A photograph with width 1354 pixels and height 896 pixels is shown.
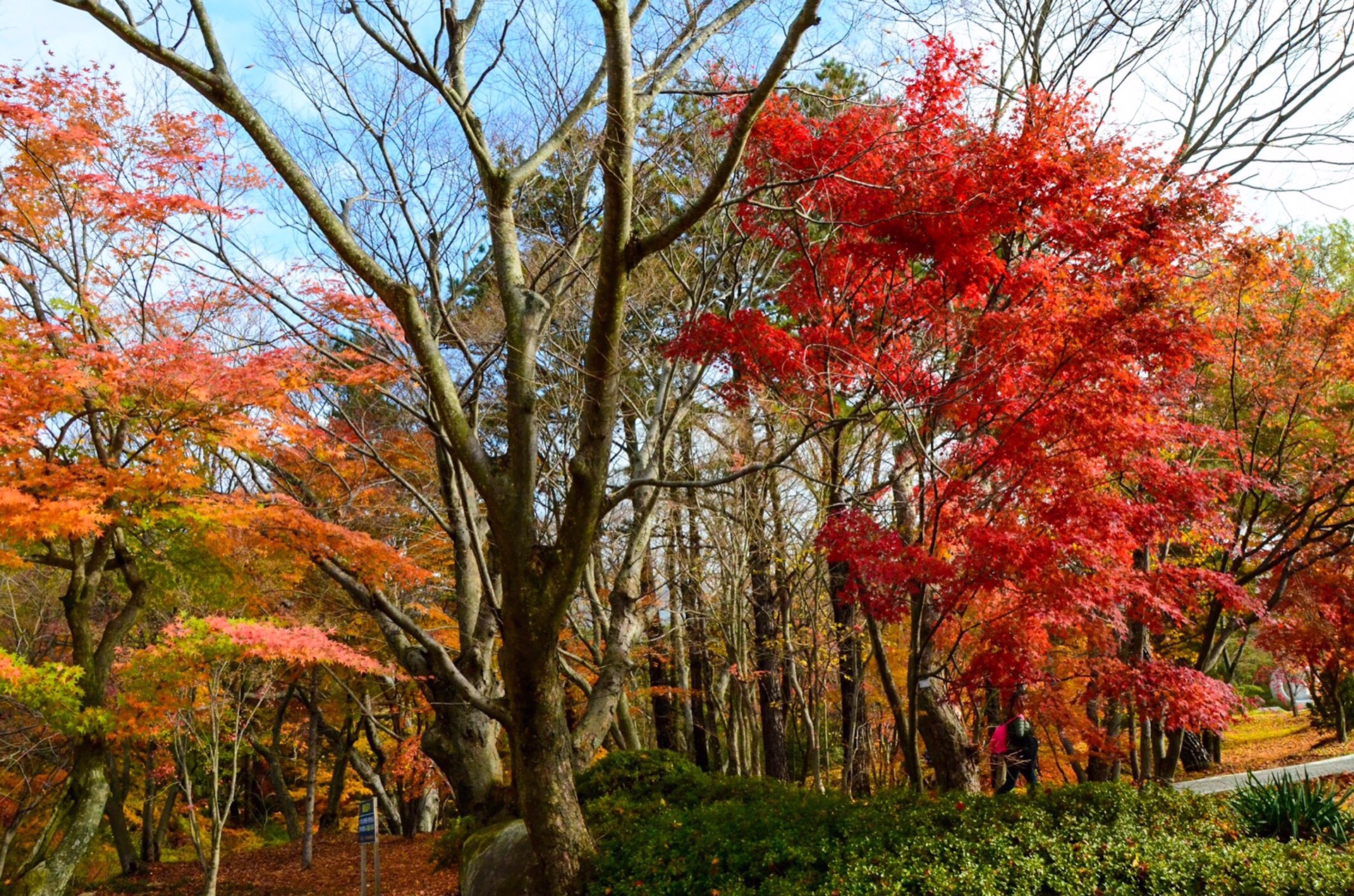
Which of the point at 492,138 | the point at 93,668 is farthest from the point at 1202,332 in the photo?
the point at 93,668

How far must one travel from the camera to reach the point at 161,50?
4.65 metres

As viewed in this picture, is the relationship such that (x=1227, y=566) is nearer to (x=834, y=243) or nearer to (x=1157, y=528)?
(x=1157, y=528)

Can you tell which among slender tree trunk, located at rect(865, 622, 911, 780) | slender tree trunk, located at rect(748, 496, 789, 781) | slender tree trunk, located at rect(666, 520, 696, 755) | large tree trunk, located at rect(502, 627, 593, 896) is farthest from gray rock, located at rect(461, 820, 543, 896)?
slender tree trunk, located at rect(748, 496, 789, 781)

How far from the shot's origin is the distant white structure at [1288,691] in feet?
70.7

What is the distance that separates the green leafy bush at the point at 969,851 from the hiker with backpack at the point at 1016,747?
7.53 ft

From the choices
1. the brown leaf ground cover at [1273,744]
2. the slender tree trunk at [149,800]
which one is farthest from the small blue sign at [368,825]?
the slender tree trunk at [149,800]

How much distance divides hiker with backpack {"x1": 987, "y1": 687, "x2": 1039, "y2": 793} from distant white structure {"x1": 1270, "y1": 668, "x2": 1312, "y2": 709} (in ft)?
45.4

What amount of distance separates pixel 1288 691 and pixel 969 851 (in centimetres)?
3017

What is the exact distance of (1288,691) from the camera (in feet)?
92.2

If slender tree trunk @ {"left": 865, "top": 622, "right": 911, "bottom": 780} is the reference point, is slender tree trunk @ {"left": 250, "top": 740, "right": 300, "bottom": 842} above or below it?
below

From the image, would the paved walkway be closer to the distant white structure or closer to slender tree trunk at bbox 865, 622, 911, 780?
slender tree trunk at bbox 865, 622, 911, 780

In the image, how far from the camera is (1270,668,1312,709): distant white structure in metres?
21.6

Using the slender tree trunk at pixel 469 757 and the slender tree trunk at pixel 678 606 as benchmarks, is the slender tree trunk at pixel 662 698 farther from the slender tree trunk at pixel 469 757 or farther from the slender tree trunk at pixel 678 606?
the slender tree trunk at pixel 469 757

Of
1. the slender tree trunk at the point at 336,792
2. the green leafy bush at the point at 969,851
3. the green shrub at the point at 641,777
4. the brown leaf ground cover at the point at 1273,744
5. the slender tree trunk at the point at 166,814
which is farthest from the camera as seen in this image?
the slender tree trunk at the point at 336,792
